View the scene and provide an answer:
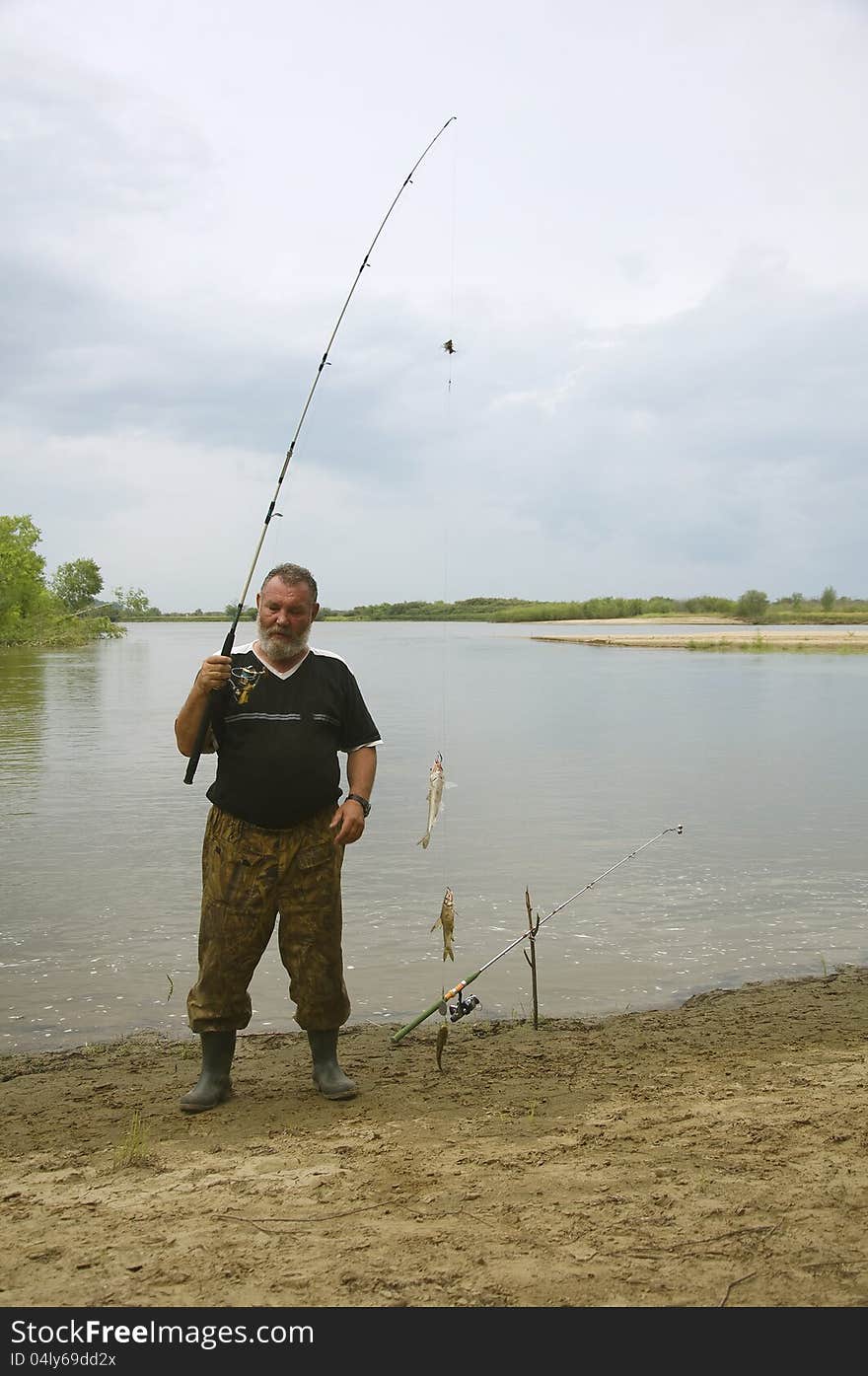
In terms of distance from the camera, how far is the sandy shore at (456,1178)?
2.90m

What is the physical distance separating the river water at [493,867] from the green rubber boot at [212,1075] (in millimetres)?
1796

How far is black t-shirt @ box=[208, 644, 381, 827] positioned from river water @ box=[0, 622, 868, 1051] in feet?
7.42

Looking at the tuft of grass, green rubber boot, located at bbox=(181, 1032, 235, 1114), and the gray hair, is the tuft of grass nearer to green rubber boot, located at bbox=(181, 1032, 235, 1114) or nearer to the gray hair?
green rubber boot, located at bbox=(181, 1032, 235, 1114)

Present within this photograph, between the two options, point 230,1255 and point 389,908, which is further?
point 389,908

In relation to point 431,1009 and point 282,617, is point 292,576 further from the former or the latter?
point 431,1009

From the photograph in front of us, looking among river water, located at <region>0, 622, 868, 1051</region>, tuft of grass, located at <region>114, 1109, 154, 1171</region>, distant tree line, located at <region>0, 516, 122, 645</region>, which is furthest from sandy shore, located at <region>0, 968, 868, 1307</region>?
distant tree line, located at <region>0, 516, 122, 645</region>

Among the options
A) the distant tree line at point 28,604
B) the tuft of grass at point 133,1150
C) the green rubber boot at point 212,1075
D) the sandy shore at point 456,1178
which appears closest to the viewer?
the sandy shore at point 456,1178

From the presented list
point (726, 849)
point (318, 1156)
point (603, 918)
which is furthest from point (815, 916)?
point (318, 1156)

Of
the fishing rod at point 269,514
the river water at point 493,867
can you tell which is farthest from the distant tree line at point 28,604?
the fishing rod at point 269,514

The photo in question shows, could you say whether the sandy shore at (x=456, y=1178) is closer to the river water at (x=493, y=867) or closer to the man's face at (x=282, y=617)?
the river water at (x=493, y=867)

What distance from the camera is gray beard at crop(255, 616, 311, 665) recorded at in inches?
173

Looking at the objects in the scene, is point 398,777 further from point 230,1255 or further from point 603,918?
point 230,1255
